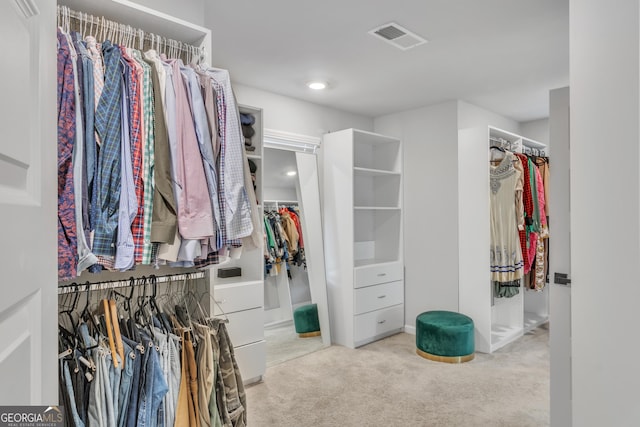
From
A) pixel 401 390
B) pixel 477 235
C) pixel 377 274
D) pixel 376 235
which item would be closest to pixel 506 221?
pixel 477 235

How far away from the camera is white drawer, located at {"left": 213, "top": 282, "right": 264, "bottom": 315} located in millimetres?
2773

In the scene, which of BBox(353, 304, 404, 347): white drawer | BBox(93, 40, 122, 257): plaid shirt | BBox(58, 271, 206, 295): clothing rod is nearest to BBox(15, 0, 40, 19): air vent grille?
BBox(93, 40, 122, 257): plaid shirt

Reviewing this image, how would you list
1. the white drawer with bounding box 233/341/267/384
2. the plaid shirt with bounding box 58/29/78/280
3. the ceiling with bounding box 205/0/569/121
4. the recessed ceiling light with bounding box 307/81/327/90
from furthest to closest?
1. the recessed ceiling light with bounding box 307/81/327/90
2. the white drawer with bounding box 233/341/267/384
3. the ceiling with bounding box 205/0/569/121
4. the plaid shirt with bounding box 58/29/78/280

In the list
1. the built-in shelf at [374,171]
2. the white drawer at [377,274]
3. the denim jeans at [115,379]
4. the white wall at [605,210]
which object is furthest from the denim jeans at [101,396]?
the built-in shelf at [374,171]

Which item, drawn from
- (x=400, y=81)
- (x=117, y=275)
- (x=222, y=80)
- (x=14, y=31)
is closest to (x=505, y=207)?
(x=400, y=81)

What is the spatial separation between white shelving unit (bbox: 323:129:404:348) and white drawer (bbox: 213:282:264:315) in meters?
1.15

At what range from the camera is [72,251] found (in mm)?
1229

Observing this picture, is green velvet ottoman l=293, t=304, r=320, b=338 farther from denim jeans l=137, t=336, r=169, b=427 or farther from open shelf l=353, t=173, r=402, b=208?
denim jeans l=137, t=336, r=169, b=427

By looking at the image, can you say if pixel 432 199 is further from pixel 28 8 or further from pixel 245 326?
pixel 28 8

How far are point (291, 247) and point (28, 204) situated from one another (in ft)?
10.9

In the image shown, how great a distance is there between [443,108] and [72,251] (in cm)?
377

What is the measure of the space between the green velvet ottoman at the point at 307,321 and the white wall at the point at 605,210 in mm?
2847

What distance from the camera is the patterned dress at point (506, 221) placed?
11.9 feet

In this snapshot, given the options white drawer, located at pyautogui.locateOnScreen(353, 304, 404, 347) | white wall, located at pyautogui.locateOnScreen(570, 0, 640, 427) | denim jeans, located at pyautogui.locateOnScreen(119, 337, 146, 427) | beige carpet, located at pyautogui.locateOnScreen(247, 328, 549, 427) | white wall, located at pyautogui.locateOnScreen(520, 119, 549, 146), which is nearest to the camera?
white wall, located at pyautogui.locateOnScreen(570, 0, 640, 427)
